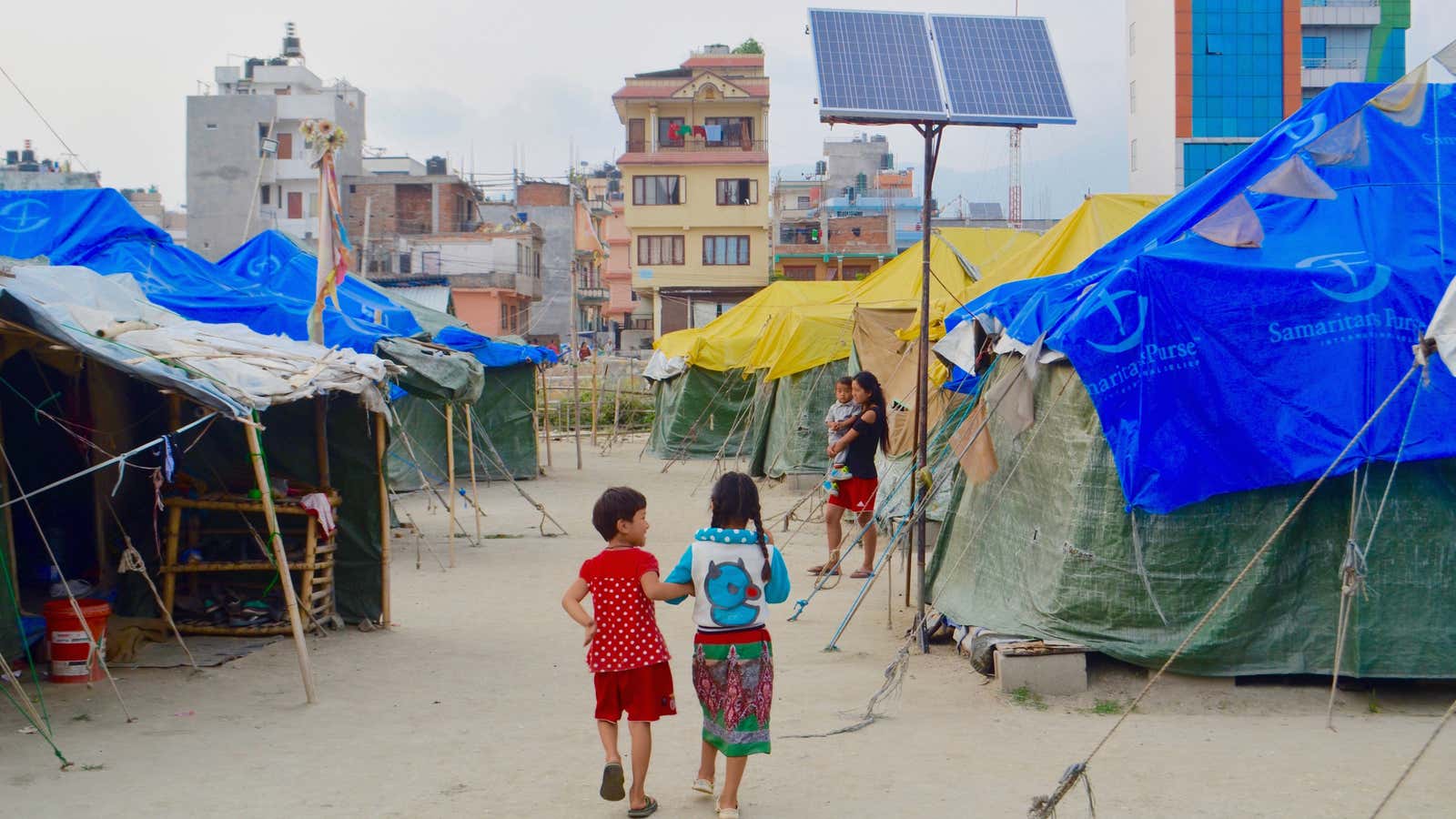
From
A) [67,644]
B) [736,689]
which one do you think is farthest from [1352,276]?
[67,644]

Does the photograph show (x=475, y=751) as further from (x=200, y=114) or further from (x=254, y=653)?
(x=200, y=114)

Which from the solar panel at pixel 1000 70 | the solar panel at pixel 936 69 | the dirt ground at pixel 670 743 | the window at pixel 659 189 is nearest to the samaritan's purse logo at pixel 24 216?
the dirt ground at pixel 670 743

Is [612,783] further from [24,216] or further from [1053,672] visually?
[24,216]

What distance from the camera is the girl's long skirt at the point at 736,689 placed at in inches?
196

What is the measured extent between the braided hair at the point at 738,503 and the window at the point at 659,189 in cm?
4467

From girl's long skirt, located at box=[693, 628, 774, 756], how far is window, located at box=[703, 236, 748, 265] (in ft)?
147

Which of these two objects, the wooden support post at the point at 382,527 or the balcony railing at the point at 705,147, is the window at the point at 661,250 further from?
the wooden support post at the point at 382,527

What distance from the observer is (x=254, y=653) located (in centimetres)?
848

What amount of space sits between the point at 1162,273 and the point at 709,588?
132 inches

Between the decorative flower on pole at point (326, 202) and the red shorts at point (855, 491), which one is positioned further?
the red shorts at point (855, 491)

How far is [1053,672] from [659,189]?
43397 mm

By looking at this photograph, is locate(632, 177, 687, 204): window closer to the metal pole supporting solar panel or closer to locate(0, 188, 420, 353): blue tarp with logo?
locate(0, 188, 420, 353): blue tarp with logo

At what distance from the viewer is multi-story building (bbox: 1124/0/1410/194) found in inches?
1772

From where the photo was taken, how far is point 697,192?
4884 centimetres
